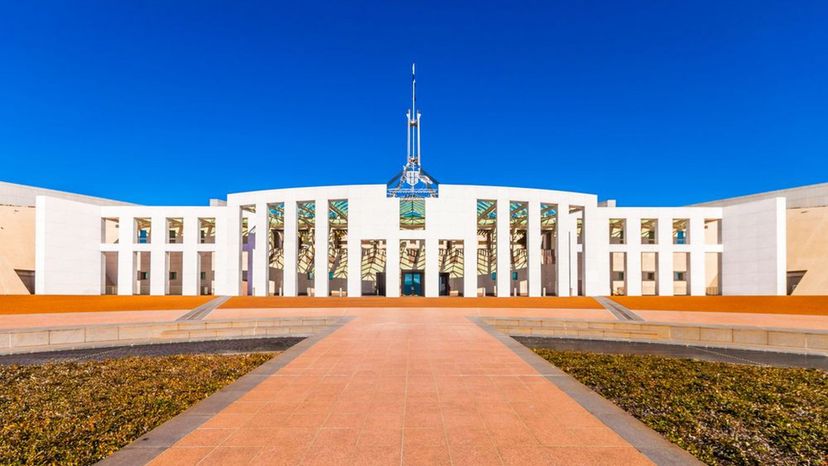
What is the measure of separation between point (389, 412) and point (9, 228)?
44657mm

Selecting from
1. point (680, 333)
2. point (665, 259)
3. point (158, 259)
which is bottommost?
point (680, 333)

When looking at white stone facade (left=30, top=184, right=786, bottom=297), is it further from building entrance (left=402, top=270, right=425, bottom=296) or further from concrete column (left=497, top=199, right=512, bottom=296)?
building entrance (left=402, top=270, right=425, bottom=296)

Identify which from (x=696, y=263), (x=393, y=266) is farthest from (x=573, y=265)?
(x=393, y=266)

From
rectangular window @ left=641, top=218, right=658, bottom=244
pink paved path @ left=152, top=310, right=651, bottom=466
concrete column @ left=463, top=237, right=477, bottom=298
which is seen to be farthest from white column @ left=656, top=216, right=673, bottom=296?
pink paved path @ left=152, top=310, right=651, bottom=466

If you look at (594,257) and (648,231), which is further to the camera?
(648,231)

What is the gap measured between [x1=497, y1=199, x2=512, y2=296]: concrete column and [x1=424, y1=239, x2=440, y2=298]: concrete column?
4731 mm

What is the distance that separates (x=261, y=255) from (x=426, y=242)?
12989mm

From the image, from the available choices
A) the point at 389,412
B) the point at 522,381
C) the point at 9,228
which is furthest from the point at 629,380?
the point at 9,228

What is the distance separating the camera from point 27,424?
6051mm

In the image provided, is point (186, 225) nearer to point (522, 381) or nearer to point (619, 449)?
point (522, 381)

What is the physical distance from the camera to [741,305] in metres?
23.4

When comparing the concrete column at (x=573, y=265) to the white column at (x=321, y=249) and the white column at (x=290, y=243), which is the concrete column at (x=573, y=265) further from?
the white column at (x=290, y=243)

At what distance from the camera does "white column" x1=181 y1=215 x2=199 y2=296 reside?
34000mm

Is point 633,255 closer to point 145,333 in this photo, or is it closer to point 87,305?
point 145,333
